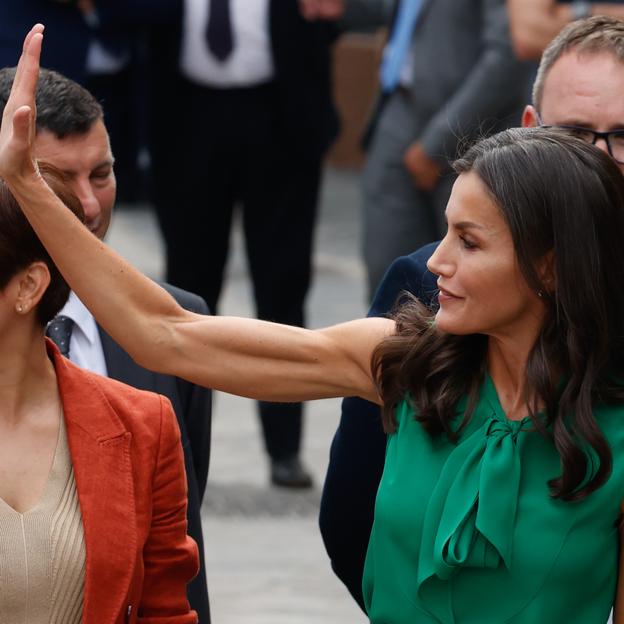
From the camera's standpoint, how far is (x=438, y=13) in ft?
22.0

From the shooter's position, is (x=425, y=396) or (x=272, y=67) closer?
(x=425, y=396)

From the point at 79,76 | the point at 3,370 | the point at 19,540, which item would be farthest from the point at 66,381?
the point at 79,76

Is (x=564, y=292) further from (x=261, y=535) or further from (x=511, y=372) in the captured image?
(x=261, y=535)

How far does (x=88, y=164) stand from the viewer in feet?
11.8

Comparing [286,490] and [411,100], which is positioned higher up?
[411,100]

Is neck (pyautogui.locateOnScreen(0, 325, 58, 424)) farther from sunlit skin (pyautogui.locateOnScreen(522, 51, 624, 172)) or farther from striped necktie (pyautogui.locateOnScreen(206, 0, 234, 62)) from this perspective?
striped necktie (pyautogui.locateOnScreen(206, 0, 234, 62))

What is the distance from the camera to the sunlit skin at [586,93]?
369 cm

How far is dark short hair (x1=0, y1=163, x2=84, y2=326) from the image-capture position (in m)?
2.93

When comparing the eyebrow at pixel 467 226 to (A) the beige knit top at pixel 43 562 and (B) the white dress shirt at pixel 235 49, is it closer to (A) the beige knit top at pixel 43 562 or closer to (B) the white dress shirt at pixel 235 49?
(A) the beige knit top at pixel 43 562

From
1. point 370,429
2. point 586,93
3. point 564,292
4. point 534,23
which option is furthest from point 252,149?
point 564,292

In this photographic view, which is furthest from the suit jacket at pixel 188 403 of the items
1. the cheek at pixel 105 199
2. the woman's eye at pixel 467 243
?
the woman's eye at pixel 467 243

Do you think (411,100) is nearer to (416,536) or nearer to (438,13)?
(438,13)

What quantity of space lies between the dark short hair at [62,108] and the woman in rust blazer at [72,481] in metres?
0.51

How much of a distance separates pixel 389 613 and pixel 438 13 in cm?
408
